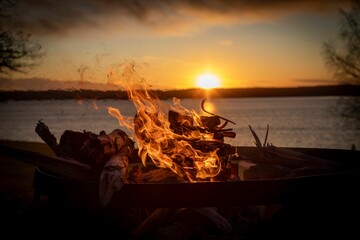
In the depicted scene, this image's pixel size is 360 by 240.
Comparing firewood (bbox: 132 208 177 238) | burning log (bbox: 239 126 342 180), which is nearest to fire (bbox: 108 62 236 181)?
firewood (bbox: 132 208 177 238)

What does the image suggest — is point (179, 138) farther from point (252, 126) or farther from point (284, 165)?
point (252, 126)

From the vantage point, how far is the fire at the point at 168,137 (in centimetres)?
489

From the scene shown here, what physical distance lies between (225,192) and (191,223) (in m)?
1.07

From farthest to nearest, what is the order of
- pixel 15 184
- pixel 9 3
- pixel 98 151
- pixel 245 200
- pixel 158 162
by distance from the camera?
pixel 9 3, pixel 15 184, pixel 158 162, pixel 98 151, pixel 245 200

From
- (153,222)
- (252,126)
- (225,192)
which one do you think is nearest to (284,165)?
(225,192)

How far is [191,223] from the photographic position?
4.63 meters

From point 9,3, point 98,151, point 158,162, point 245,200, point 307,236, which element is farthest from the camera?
point 9,3

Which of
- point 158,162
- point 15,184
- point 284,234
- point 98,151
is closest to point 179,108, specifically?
point 158,162

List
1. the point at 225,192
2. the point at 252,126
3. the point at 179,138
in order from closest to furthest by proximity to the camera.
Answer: the point at 225,192 < the point at 179,138 < the point at 252,126

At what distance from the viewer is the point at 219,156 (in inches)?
195

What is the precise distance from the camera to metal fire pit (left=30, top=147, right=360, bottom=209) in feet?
12.4

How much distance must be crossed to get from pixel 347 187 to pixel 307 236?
79cm

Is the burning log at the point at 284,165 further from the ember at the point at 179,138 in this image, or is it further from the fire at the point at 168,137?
the fire at the point at 168,137

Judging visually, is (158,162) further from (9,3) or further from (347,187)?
(9,3)
